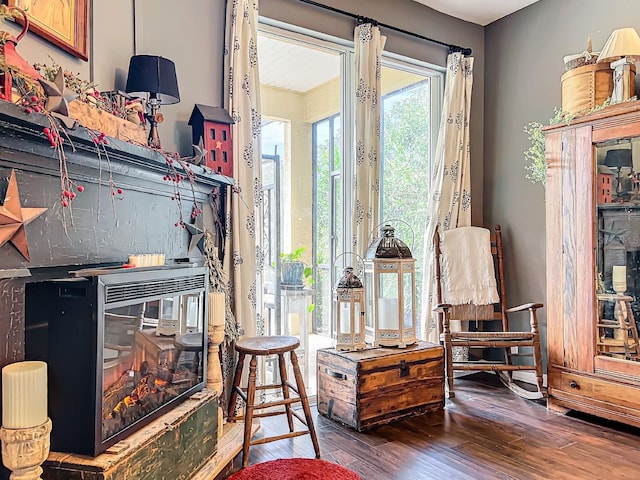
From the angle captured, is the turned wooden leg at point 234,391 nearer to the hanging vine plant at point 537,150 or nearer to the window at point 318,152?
the window at point 318,152

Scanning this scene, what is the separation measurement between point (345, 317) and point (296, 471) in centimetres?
99

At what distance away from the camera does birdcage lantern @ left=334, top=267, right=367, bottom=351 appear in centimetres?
290

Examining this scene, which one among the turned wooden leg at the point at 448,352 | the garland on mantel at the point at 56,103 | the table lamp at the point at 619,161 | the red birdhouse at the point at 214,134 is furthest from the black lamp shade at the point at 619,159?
the garland on mantel at the point at 56,103

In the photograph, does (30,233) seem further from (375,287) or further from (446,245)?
(446,245)

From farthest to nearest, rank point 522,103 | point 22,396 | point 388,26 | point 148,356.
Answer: point 522,103
point 388,26
point 148,356
point 22,396

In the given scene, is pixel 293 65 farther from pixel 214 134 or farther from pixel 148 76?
pixel 148 76

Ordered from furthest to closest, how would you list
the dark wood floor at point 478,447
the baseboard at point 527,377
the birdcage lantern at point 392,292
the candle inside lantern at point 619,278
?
the baseboard at point 527,377 → the birdcage lantern at point 392,292 → the candle inside lantern at point 619,278 → the dark wood floor at point 478,447

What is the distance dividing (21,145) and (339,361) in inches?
79.2

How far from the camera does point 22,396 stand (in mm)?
1312

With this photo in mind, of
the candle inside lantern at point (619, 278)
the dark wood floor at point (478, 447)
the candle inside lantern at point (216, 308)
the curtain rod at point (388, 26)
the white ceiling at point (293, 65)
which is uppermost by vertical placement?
the curtain rod at point (388, 26)

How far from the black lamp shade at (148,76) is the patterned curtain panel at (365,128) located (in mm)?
1509

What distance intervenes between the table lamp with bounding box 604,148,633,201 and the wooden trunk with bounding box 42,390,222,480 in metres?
2.54

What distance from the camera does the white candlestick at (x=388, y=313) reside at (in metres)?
3.00

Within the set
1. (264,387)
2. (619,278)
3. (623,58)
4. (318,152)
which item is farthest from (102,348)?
(623,58)
